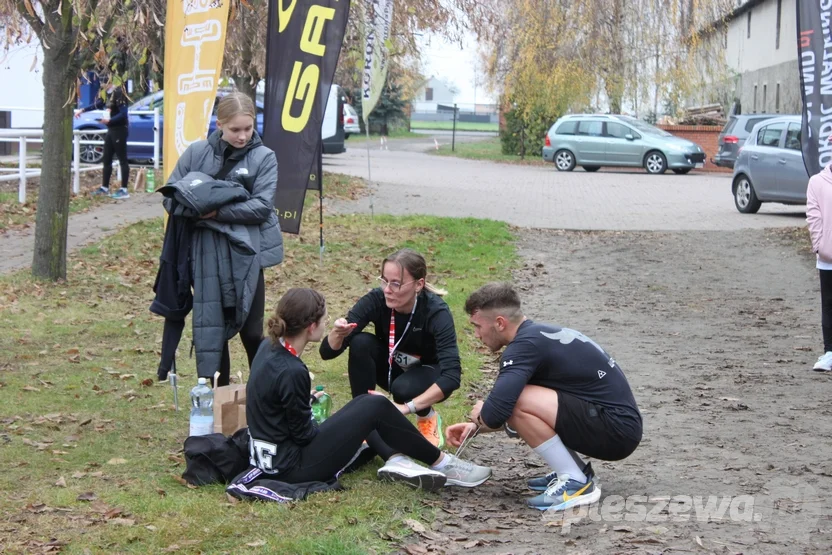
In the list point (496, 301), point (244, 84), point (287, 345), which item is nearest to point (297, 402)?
point (287, 345)

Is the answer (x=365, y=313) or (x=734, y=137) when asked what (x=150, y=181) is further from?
(x=734, y=137)

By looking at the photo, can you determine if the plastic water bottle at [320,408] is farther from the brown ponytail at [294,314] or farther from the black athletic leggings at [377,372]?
the brown ponytail at [294,314]

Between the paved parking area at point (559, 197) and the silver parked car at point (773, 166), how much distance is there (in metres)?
0.42

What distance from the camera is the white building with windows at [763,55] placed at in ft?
128

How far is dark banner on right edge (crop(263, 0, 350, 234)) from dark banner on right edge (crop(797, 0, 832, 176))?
195 inches

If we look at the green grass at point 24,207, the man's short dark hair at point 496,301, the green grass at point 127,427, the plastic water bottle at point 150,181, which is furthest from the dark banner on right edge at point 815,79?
the plastic water bottle at point 150,181

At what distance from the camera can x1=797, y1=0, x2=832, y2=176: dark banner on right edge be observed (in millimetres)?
10883

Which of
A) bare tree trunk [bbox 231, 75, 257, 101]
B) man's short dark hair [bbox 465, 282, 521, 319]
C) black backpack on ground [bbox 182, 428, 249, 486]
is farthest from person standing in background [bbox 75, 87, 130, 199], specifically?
man's short dark hair [bbox 465, 282, 521, 319]

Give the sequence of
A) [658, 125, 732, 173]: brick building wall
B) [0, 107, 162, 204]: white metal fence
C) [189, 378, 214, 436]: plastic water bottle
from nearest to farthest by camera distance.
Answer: [189, 378, 214, 436]: plastic water bottle → [0, 107, 162, 204]: white metal fence → [658, 125, 732, 173]: brick building wall

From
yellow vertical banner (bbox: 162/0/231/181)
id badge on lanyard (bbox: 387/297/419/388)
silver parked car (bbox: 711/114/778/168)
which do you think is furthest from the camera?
silver parked car (bbox: 711/114/778/168)

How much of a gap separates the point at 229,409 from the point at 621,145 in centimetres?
2749

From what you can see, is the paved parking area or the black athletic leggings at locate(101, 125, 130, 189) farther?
the paved parking area

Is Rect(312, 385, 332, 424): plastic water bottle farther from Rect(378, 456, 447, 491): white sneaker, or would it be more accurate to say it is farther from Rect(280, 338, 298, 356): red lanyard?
Rect(280, 338, 298, 356): red lanyard

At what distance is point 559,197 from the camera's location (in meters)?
23.5
